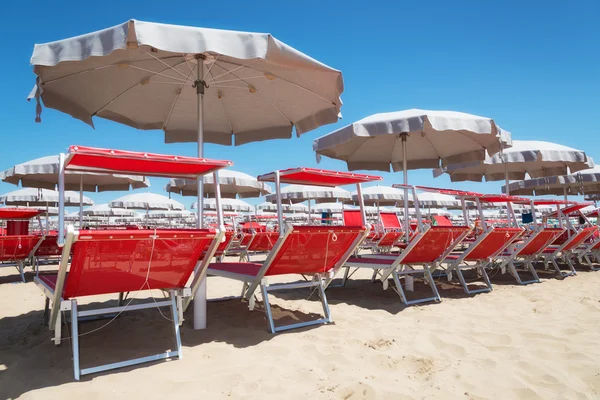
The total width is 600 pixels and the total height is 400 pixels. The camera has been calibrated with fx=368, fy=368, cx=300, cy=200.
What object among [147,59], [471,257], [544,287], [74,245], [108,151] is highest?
[147,59]

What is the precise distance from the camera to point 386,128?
5.20 m

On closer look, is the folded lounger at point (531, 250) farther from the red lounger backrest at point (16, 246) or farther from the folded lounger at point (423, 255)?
the red lounger backrest at point (16, 246)

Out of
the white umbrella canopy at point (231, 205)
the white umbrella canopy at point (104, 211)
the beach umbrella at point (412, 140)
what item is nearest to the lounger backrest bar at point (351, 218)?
the beach umbrella at point (412, 140)

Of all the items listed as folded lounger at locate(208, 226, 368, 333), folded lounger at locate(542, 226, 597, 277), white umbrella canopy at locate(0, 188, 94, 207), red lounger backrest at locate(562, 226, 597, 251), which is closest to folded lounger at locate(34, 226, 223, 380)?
folded lounger at locate(208, 226, 368, 333)

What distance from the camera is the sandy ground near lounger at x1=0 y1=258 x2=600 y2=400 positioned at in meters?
2.11

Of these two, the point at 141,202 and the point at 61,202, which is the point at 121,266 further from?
the point at 141,202

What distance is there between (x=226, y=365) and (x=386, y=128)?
3859mm

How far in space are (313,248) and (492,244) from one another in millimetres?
3189

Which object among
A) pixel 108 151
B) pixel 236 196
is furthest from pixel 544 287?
pixel 236 196

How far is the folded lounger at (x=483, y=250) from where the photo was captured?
16.4ft

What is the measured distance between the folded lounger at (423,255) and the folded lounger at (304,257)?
97 cm

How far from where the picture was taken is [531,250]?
21.1 ft

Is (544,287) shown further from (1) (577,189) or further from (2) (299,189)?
(1) (577,189)

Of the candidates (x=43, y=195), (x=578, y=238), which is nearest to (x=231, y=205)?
(x=43, y=195)
